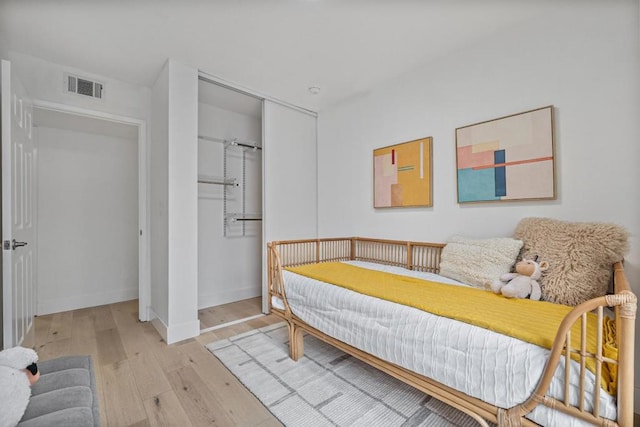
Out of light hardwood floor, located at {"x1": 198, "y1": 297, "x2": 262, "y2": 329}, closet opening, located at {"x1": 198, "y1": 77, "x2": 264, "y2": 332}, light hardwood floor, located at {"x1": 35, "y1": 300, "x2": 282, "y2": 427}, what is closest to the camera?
light hardwood floor, located at {"x1": 35, "y1": 300, "x2": 282, "y2": 427}

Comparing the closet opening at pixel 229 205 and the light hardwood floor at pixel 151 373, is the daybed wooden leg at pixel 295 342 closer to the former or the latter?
the light hardwood floor at pixel 151 373

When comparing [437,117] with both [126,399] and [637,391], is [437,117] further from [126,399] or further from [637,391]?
[126,399]

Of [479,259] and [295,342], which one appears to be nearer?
[479,259]

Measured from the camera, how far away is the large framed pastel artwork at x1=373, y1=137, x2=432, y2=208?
235 centimetres

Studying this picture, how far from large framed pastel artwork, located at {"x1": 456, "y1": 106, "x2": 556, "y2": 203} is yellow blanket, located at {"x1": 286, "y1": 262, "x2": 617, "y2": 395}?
74 cm

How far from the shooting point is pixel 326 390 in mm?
1634

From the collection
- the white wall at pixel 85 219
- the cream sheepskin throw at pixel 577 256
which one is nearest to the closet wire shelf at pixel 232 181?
the white wall at pixel 85 219

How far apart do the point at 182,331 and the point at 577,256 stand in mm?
2778

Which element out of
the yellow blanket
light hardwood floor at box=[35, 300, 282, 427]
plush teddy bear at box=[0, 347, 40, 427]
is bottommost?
light hardwood floor at box=[35, 300, 282, 427]

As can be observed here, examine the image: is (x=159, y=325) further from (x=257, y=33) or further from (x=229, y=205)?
(x=257, y=33)

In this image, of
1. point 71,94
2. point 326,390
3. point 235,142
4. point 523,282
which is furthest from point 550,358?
point 71,94

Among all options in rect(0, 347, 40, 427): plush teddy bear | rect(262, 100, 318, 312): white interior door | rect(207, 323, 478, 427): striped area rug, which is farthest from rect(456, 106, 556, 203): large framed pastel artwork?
rect(0, 347, 40, 427): plush teddy bear

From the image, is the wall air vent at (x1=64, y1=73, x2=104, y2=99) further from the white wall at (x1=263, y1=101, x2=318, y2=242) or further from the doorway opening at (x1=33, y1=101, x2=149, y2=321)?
the white wall at (x1=263, y1=101, x2=318, y2=242)

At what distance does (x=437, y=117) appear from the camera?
2.29 m
